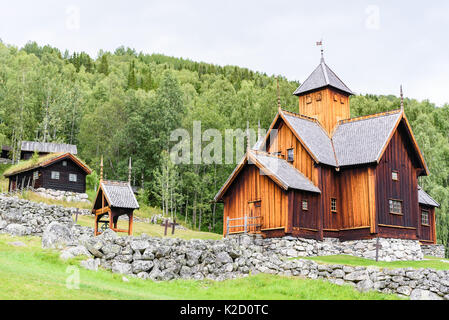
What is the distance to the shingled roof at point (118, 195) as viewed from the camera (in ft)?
98.5

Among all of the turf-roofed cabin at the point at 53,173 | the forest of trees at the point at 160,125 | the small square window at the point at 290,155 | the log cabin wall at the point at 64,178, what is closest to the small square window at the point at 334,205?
the small square window at the point at 290,155

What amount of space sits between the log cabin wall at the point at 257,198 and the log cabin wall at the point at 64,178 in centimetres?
2552

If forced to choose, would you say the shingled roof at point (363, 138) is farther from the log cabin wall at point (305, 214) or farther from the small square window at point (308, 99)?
the log cabin wall at point (305, 214)

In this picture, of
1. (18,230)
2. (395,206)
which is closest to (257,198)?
(395,206)

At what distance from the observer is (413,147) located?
110ft

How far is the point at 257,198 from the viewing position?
31.1m

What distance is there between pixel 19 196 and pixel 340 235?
29659 millimetres

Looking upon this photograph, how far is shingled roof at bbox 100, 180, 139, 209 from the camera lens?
98.5ft

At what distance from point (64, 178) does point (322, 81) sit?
30.4 meters

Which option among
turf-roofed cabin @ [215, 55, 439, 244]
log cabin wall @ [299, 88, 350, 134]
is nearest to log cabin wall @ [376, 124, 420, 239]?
turf-roofed cabin @ [215, 55, 439, 244]

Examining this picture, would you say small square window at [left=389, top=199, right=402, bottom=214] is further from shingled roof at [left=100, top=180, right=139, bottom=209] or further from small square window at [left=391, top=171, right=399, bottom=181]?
shingled roof at [left=100, top=180, right=139, bottom=209]

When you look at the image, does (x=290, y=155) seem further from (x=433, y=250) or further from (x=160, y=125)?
(x=160, y=125)

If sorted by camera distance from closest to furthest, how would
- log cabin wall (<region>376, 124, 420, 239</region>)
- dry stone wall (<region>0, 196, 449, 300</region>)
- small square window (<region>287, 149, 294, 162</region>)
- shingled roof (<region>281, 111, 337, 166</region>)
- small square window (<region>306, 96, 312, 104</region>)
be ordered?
dry stone wall (<region>0, 196, 449, 300</region>)
log cabin wall (<region>376, 124, 420, 239</region>)
shingled roof (<region>281, 111, 337, 166</region>)
small square window (<region>287, 149, 294, 162</region>)
small square window (<region>306, 96, 312, 104</region>)

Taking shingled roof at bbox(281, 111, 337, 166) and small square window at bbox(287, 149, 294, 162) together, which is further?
small square window at bbox(287, 149, 294, 162)
